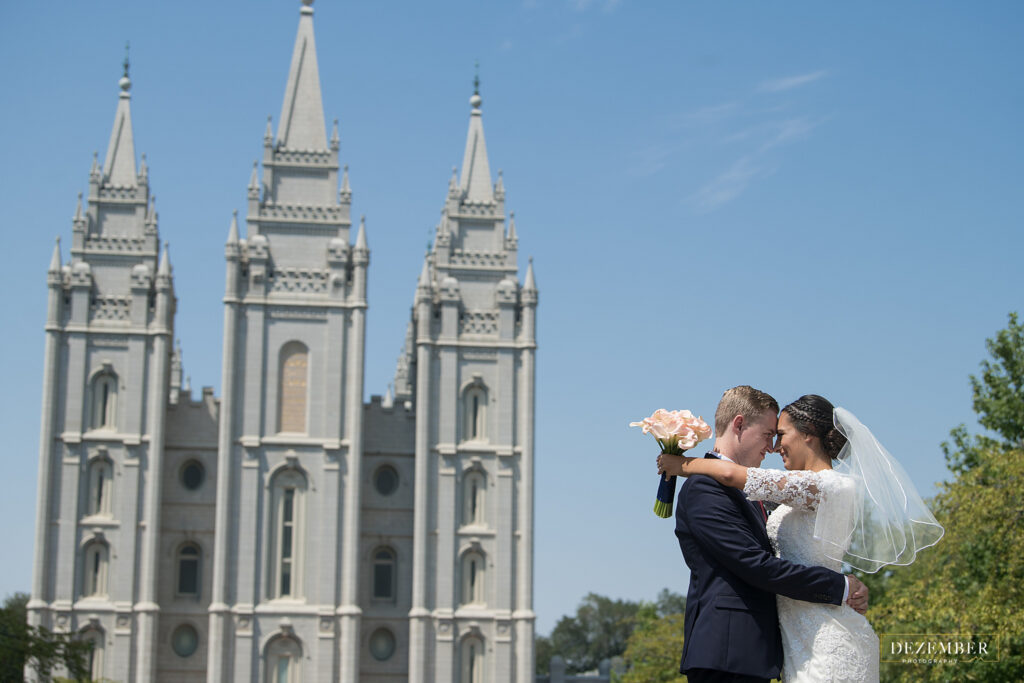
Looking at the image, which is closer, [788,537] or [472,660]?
[788,537]

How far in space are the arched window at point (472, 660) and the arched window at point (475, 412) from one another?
7.02 metres

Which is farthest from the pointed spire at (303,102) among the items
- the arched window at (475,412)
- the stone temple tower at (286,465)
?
the arched window at (475,412)

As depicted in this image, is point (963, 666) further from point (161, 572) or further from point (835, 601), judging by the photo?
point (161, 572)

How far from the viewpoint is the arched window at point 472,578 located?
48531mm

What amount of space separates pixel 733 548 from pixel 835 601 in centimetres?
56

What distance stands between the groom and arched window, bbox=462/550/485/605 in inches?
1645

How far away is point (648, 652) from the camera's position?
1967 inches

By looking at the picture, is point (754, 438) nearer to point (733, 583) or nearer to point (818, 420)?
point (818, 420)

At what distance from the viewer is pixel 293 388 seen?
4894 cm

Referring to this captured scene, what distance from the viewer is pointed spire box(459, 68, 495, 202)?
53.1 m

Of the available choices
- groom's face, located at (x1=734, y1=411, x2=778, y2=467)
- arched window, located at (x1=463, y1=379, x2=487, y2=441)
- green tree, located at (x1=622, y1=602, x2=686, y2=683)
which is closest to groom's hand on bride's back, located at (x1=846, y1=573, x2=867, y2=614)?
groom's face, located at (x1=734, y1=411, x2=778, y2=467)

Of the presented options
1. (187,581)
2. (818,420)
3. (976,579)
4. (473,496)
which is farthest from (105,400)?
(818,420)

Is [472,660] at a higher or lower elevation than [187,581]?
lower

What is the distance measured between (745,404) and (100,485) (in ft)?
144
